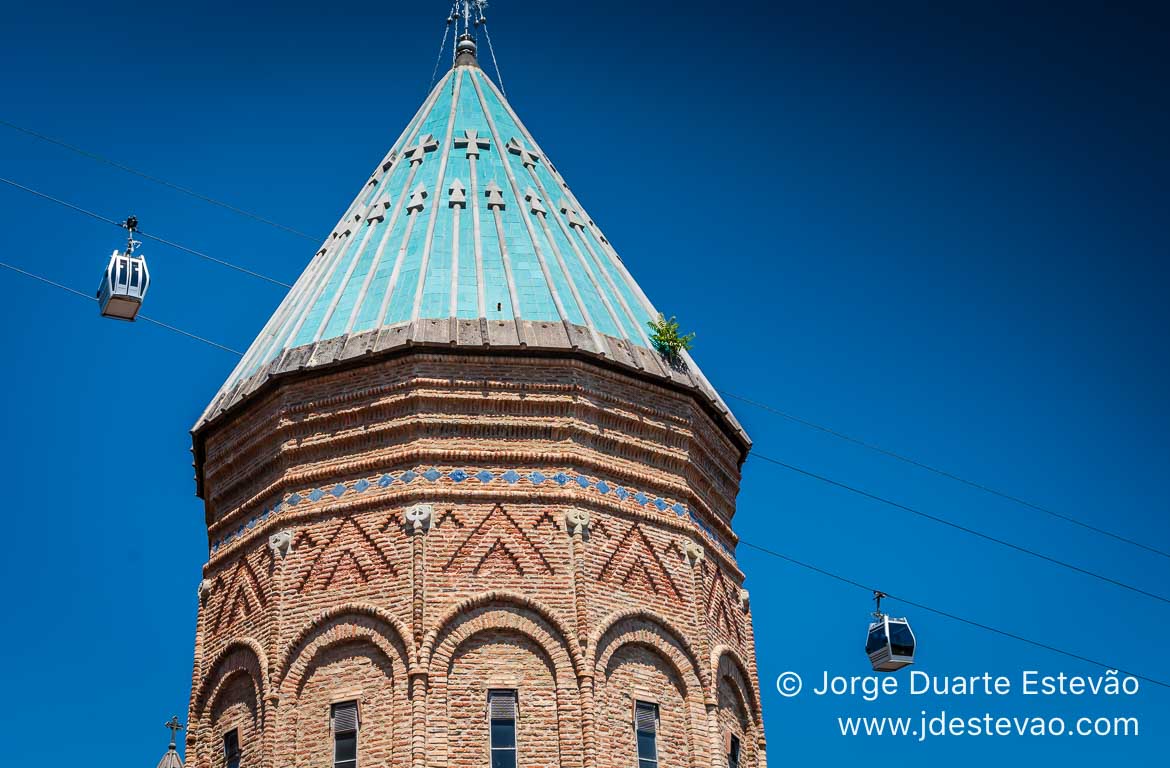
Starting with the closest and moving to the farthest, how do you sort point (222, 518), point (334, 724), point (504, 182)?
point (334, 724)
point (222, 518)
point (504, 182)

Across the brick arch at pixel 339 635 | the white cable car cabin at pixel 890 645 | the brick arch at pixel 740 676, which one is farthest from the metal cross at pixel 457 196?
the white cable car cabin at pixel 890 645

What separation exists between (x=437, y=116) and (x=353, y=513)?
794 centimetres

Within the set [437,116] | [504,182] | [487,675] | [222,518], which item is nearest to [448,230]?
[504,182]

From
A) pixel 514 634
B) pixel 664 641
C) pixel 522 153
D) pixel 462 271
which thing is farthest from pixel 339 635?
pixel 522 153

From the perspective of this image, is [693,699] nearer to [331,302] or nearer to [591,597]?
[591,597]

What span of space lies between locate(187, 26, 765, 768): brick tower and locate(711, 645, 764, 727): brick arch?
0.15ft

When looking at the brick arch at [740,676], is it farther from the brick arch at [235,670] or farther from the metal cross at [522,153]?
the metal cross at [522,153]

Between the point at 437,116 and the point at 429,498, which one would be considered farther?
the point at 437,116

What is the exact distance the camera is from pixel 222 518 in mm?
24000

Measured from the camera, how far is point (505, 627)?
2139 cm

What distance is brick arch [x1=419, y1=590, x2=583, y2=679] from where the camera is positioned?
21.1m

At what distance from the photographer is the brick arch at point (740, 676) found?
23.1 metres

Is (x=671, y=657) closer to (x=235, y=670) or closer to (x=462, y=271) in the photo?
(x=235, y=670)

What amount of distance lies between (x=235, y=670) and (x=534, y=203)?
8341 millimetres
